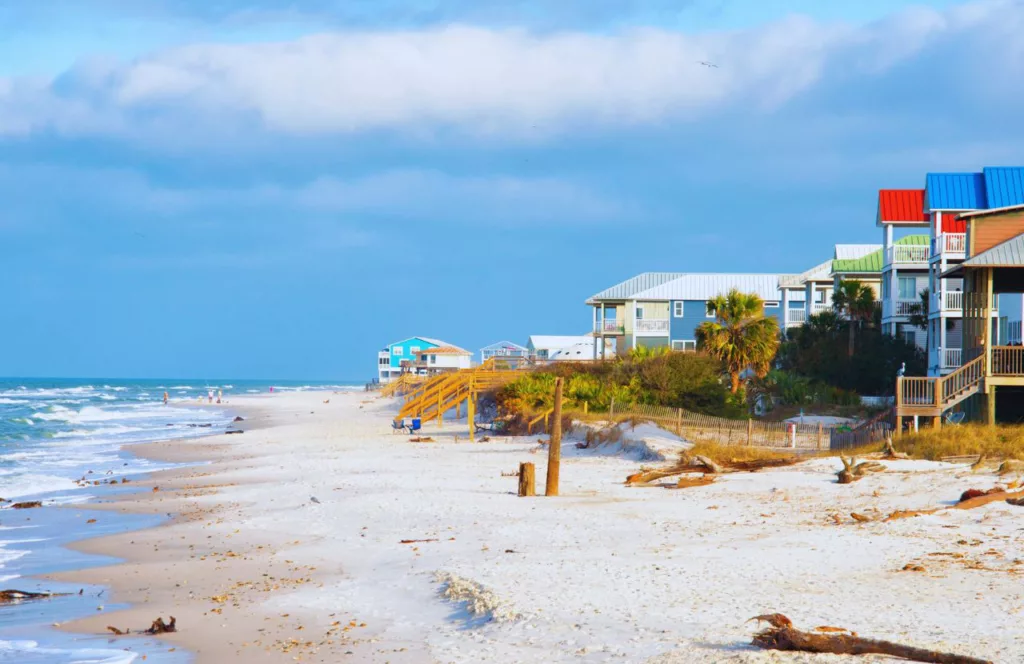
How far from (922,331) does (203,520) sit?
32.7 metres

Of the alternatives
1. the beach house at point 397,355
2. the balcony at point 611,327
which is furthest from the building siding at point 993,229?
the beach house at point 397,355

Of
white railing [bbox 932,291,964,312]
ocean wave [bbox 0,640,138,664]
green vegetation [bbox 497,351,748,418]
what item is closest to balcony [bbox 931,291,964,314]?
white railing [bbox 932,291,964,312]

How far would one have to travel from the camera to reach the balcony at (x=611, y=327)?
6595 cm

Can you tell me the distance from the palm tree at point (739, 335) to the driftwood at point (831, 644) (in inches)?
1098

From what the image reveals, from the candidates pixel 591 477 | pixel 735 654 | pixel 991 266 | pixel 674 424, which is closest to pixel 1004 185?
pixel 991 266

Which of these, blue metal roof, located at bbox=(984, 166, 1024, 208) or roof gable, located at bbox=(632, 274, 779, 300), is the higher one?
blue metal roof, located at bbox=(984, 166, 1024, 208)

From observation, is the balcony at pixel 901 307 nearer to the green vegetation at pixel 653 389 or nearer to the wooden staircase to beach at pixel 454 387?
the green vegetation at pixel 653 389

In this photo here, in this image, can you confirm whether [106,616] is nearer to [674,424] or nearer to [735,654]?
[735,654]

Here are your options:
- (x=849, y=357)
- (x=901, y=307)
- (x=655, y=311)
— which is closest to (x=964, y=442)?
(x=849, y=357)

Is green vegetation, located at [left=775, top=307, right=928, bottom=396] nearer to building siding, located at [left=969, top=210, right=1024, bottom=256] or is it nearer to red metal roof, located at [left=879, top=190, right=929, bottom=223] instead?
red metal roof, located at [left=879, top=190, right=929, bottom=223]

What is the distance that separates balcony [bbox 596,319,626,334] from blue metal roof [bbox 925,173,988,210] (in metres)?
29.6

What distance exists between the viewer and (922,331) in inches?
1715

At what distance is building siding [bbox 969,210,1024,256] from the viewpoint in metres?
29.4

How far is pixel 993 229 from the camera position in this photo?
29656 mm
